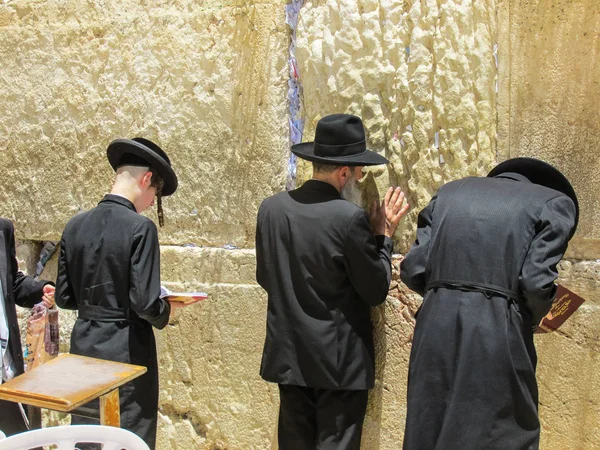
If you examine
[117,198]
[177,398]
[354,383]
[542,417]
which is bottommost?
[177,398]

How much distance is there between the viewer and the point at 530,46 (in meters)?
3.13

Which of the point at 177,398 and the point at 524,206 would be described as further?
the point at 177,398

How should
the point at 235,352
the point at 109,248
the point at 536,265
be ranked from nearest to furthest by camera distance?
the point at 536,265 < the point at 109,248 < the point at 235,352

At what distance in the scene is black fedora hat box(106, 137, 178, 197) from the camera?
3.03 m

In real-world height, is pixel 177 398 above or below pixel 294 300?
below

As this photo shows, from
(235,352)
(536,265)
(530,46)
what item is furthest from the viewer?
(235,352)

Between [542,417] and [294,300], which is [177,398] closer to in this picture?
[294,300]

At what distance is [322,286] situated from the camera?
9.64 feet

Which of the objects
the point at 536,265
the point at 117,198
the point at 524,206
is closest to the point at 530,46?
the point at 524,206

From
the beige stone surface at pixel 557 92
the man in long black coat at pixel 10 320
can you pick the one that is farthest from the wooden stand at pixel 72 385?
the beige stone surface at pixel 557 92

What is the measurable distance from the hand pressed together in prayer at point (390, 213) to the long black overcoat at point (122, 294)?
974 millimetres

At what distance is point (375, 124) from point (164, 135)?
1.26m

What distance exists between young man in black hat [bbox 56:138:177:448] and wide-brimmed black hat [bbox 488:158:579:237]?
1445mm

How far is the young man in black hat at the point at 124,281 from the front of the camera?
2.91m
